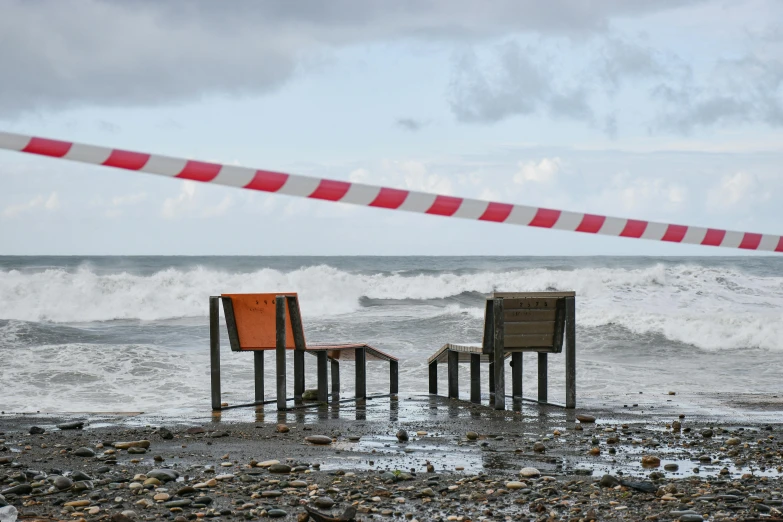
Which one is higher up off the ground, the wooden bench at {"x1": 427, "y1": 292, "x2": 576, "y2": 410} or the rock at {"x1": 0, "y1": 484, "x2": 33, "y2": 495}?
the wooden bench at {"x1": 427, "y1": 292, "x2": 576, "y2": 410}

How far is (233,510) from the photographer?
16.1 feet

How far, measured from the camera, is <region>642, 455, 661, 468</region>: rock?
6.24 meters

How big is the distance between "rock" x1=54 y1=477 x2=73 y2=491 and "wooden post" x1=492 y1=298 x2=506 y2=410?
497 centimetres

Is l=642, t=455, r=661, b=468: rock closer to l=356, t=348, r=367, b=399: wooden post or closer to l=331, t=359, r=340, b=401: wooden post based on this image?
l=356, t=348, r=367, b=399: wooden post

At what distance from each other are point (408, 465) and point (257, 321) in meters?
4.02

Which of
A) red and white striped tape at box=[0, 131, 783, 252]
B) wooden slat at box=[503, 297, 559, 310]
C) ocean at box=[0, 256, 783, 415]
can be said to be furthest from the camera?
ocean at box=[0, 256, 783, 415]

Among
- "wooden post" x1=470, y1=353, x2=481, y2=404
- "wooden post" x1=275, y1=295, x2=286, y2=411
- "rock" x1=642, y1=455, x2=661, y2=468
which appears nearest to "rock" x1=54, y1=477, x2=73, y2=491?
"rock" x1=642, y1=455, x2=661, y2=468

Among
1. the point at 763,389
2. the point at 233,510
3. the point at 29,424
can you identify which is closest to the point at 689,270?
the point at 763,389

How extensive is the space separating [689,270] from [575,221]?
104ft

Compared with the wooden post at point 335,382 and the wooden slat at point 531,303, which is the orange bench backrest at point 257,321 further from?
the wooden slat at point 531,303

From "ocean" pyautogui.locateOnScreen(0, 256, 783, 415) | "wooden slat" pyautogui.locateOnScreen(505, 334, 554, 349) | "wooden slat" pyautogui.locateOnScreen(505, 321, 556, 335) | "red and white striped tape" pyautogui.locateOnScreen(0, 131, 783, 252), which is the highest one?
"red and white striped tape" pyautogui.locateOnScreen(0, 131, 783, 252)

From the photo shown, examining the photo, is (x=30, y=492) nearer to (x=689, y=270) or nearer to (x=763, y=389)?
(x=763, y=389)

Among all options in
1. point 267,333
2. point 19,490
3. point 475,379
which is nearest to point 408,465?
point 19,490

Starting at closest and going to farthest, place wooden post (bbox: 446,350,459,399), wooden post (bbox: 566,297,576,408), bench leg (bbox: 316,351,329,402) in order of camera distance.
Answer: wooden post (bbox: 566,297,576,408), bench leg (bbox: 316,351,329,402), wooden post (bbox: 446,350,459,399)
